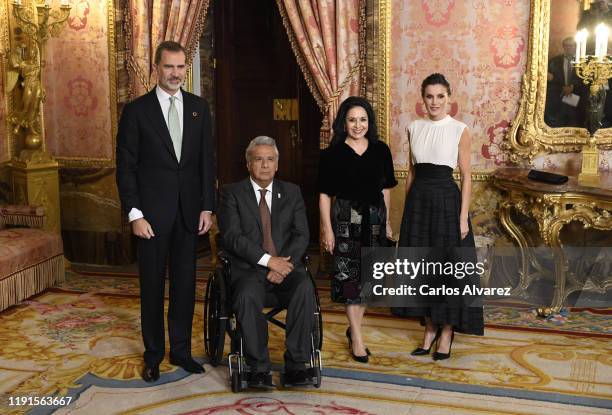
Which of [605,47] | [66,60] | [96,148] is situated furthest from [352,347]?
[66,60]

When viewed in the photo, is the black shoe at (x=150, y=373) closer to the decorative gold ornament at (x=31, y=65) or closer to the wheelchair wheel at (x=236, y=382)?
the wheelchair wheel at (x=236, y=382)

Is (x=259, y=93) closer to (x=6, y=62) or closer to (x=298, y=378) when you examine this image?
(x=6, y=62)

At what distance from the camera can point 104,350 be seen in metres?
4.68

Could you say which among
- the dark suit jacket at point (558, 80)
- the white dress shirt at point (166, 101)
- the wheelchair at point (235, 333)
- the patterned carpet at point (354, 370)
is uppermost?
the dark suit jacket at point (558, 80)

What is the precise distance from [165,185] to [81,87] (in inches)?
129

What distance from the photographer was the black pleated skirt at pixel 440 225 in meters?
4.38

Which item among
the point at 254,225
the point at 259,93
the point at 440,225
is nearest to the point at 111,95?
the point at 259,93

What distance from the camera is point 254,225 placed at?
4.18m

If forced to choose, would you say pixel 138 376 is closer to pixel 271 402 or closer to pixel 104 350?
pixel 104 350

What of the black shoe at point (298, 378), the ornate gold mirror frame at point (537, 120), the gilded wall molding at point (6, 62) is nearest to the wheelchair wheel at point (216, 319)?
the black shoe at point (298, 378)

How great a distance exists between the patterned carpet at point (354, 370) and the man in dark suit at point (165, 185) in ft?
1.11

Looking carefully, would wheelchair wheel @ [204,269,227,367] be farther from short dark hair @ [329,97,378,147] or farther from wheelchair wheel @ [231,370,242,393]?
short dark hair @ [329,97,378,147]

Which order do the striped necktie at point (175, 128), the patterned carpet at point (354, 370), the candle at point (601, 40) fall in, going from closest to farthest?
the patterned carpet at point (354, 370) < the striped necktie at point (175, 128) < the candle at point (601, 40)

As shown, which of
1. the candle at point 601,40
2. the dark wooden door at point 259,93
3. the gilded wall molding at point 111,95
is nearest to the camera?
the candle at point 601,40
